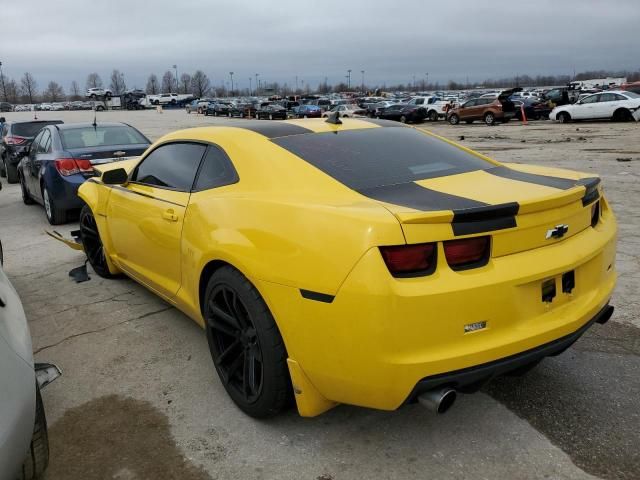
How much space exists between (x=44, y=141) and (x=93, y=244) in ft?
13.6

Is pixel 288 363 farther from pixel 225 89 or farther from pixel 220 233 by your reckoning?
pixel 225 89

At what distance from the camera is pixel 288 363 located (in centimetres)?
247

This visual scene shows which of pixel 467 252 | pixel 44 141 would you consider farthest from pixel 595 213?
pixel 44 141

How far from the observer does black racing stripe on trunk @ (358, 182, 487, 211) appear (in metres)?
2.32

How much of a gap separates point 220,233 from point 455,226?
1.27m

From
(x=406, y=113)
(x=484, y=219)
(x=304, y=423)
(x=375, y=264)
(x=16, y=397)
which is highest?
(x=406, y=113)

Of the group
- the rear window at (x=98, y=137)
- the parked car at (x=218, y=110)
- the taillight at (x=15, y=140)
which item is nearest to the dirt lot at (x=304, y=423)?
the rear window at (x=98, y=137)

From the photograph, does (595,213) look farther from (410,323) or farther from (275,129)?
(275,129)

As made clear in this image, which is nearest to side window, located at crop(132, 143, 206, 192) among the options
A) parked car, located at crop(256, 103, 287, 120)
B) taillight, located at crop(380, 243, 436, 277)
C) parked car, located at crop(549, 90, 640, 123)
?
taillight, located at crop(380, 243, 436, 277)

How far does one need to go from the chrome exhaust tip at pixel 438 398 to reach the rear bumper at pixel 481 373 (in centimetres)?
3

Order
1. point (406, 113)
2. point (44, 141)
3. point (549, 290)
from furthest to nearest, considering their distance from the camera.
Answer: point (406, 113)
point (44, 141)
point (549, 290)

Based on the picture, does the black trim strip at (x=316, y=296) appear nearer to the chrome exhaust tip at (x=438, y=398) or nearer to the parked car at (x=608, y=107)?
the chrome exhaust tip at (x=438, y=398)

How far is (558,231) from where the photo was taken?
2469 mm

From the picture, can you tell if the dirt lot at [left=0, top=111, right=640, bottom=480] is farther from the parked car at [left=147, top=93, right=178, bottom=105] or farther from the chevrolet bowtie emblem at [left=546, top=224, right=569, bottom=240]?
the parked car at [left=147, top=93, right=178, bottom=105]
